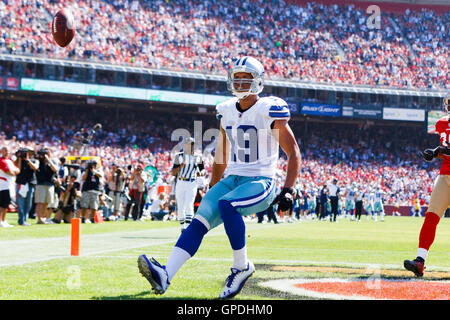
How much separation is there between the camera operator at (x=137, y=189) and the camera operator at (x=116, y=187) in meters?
0.42

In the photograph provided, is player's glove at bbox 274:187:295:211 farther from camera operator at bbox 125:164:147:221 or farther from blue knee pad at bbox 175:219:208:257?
camera operator at bbox 125:164:147:221

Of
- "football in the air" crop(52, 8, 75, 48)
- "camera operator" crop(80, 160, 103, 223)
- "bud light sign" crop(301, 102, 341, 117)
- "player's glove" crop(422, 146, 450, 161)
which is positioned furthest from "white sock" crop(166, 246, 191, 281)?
"bud light sign" crop(301, 102, 341, 117)

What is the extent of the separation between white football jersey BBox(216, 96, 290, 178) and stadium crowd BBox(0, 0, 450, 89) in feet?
124

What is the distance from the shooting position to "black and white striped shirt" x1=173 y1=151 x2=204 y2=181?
1216 centimetres

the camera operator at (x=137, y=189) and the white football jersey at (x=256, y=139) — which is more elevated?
the white football jersey at (x=256, y=139)

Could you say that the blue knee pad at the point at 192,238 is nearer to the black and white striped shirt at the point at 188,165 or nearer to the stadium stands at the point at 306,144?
the black and white striped shirt at the point at 188,165

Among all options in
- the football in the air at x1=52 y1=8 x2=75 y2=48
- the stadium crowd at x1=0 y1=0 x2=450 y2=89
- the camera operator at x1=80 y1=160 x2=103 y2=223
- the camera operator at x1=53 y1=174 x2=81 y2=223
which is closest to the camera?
the football in the air at x1=52 y1=8 x2=75 y2=48

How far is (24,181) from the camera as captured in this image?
14.9m

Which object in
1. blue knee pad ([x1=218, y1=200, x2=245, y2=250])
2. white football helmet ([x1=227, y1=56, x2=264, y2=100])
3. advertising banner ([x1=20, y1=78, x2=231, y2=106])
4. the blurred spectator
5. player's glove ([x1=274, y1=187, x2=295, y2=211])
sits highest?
advertising banner ([x1=20, y1=78, x2=231, y2=106])

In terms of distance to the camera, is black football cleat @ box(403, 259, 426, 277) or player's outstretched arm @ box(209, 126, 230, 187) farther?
black football cleat @ box(403, 259, 426, 277)

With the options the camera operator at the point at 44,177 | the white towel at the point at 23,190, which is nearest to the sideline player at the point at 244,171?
the white towel at the point at 23,190

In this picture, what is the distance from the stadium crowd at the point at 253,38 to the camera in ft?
141
